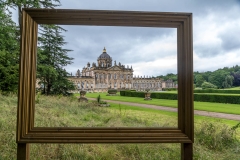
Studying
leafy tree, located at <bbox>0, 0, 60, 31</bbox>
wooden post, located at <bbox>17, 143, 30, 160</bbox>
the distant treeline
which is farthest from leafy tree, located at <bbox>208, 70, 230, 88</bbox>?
leafy tree, located at <bbox>0, 0, 60, 31</bbox>

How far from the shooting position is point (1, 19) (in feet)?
7.73

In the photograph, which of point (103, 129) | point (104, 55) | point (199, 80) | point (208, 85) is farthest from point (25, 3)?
point (208, 85)

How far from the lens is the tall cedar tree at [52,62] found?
160 cm

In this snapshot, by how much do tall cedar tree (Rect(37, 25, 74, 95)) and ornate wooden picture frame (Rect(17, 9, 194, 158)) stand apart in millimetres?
443

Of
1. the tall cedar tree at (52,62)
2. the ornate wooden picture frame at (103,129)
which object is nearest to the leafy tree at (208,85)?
the ornate wooden picture frame at (103,129)

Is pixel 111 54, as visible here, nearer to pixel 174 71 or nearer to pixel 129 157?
pixel 174 71

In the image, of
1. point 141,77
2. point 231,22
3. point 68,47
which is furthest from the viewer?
point 231,22

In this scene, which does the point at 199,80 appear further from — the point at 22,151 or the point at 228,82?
the point at 22,151

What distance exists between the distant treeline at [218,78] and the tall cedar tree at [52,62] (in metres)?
1.41

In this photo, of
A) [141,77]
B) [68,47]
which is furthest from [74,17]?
[141,77]

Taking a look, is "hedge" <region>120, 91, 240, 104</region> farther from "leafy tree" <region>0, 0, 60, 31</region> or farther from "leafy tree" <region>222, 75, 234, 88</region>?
"leafy tree" <region>0, 0, 60, 31</region>

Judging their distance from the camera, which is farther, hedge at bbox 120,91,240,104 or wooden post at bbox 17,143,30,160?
hedge at bbox 120,91,240,104

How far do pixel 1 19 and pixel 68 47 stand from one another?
1750 mm

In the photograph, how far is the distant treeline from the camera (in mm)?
1718
